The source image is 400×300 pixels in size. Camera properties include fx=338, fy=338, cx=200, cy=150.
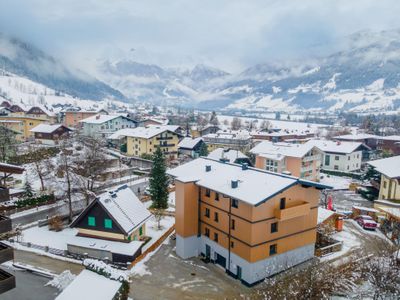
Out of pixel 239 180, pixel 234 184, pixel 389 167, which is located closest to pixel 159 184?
pixel 239 180

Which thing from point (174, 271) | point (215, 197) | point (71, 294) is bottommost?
point (174, 271)

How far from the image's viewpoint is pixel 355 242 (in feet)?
124

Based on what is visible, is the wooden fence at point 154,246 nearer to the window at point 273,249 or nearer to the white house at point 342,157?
the window at point 273,249

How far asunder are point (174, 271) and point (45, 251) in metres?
14.0

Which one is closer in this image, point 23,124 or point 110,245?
point 110,245

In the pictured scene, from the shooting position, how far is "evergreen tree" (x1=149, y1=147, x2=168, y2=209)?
4731 centimetres

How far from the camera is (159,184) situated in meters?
47.5

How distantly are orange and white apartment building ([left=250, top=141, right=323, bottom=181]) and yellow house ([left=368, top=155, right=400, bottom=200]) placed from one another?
14782 mm

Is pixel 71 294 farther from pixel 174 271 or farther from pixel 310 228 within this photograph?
pixel 310 228

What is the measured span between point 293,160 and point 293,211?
3786 cm

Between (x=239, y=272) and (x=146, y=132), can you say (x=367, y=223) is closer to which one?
(x=239, y=272)

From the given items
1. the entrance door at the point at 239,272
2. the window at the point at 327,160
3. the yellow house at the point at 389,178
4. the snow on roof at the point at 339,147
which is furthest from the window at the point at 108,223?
the window at the point at 327,160

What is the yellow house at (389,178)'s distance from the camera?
48194 millimetres

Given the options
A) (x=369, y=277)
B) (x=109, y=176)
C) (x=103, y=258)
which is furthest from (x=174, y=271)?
(x=109, y=176)
